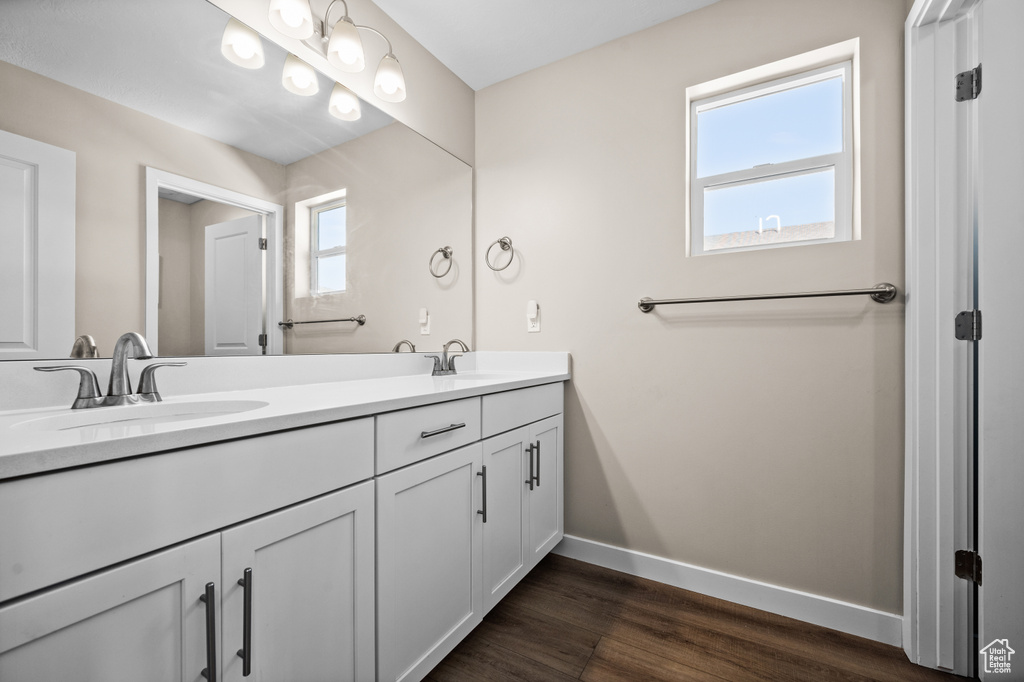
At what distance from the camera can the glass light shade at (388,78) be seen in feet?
5.75

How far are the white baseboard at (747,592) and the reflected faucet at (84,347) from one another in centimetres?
184

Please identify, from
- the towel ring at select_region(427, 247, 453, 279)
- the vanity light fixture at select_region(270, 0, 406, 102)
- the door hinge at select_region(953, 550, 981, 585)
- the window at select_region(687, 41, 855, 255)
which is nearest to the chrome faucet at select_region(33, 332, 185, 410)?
the vanity light fixture at select_region(270, 0, 406, 102)

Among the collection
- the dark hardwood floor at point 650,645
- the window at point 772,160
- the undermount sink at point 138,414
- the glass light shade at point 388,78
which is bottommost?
the dark hardwood floor at point 650,645

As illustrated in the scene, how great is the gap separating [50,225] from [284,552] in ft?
2.95

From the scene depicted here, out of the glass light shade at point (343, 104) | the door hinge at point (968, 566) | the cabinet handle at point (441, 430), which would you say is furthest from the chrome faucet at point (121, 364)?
the door hinge at point (968, 566)

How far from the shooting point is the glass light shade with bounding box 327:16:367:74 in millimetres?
1561

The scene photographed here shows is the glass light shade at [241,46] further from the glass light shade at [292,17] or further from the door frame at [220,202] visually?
the door frame at [220,202]

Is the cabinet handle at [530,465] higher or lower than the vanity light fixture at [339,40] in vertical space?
lower

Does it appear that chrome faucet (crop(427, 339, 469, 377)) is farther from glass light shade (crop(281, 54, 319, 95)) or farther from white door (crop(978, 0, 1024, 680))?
white door (crop(978, 0, 1024, 680))

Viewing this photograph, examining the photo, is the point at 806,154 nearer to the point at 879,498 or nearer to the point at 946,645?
the point at 879,498

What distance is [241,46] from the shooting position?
136cm

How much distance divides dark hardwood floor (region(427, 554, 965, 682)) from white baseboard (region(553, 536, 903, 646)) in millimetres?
30

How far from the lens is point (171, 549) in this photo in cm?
70

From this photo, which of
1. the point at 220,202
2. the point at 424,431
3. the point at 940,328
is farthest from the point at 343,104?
the point at 940,328
